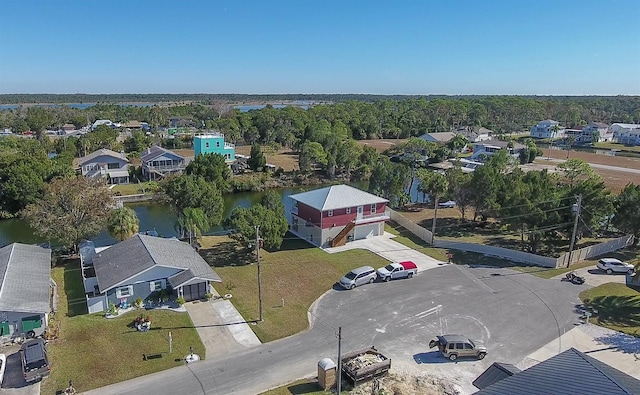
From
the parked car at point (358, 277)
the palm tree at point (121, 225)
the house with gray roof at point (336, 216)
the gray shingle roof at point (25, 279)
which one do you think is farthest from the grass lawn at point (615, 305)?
the palm tree at point (121, 225)

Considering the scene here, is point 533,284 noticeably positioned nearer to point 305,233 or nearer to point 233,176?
point 305,233

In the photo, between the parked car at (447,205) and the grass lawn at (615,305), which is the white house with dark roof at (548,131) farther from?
the grass lawn at (615,305)

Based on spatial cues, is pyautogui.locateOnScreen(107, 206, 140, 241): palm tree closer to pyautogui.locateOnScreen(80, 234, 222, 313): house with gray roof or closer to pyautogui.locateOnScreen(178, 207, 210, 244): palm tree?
pyautogui.locateOnScreen(80, 234, 222, 313): house with gray roof

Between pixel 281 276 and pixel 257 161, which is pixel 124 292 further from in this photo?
pixel 257 161

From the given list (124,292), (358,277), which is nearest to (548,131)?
(358,277)

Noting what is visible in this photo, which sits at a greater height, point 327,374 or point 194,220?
point 194,220

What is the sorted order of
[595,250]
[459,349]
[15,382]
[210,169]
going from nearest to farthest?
[15,382] < [459,349] < [595,250] < [210,169]

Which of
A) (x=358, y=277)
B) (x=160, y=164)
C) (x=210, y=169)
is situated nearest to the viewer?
(x=358, y=277)
